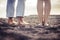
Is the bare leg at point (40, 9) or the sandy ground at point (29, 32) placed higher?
the bare leg at point (40, 9)

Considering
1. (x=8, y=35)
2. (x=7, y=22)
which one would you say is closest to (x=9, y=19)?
(x=7, y=22)

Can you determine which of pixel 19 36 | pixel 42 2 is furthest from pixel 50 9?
pixel 19 36

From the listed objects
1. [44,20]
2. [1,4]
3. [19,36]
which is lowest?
[19,36]

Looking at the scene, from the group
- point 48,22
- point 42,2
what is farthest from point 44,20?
point 42,2

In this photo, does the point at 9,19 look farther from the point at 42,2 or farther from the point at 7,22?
the point at 42,2

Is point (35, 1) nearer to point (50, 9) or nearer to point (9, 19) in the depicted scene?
point (50, 9)

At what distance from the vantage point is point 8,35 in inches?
65.1

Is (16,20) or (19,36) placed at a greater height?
(16,20)

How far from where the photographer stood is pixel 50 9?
173 cm

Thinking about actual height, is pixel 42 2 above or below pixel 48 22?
above

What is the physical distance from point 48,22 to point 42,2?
162mm

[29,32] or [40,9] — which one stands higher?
[40,9]

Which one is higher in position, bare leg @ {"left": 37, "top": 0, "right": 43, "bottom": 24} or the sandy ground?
bare leg @ {"left": 37, "top": 0, "right": 43, "bottom": 24}

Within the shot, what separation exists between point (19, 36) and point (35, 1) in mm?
302
